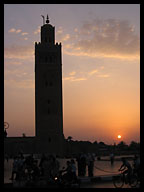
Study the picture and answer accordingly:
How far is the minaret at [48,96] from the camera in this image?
56719mm

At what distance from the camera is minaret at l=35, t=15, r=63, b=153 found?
56719 millimetres

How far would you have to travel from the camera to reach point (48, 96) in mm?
57438

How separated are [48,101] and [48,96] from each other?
0.80 m

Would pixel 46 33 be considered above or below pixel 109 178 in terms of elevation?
above

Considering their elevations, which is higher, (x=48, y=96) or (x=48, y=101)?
(x=48, y=96)

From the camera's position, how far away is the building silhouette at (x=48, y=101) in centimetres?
5662

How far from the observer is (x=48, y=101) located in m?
57.2

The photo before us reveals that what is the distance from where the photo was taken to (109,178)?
15.0 meters
